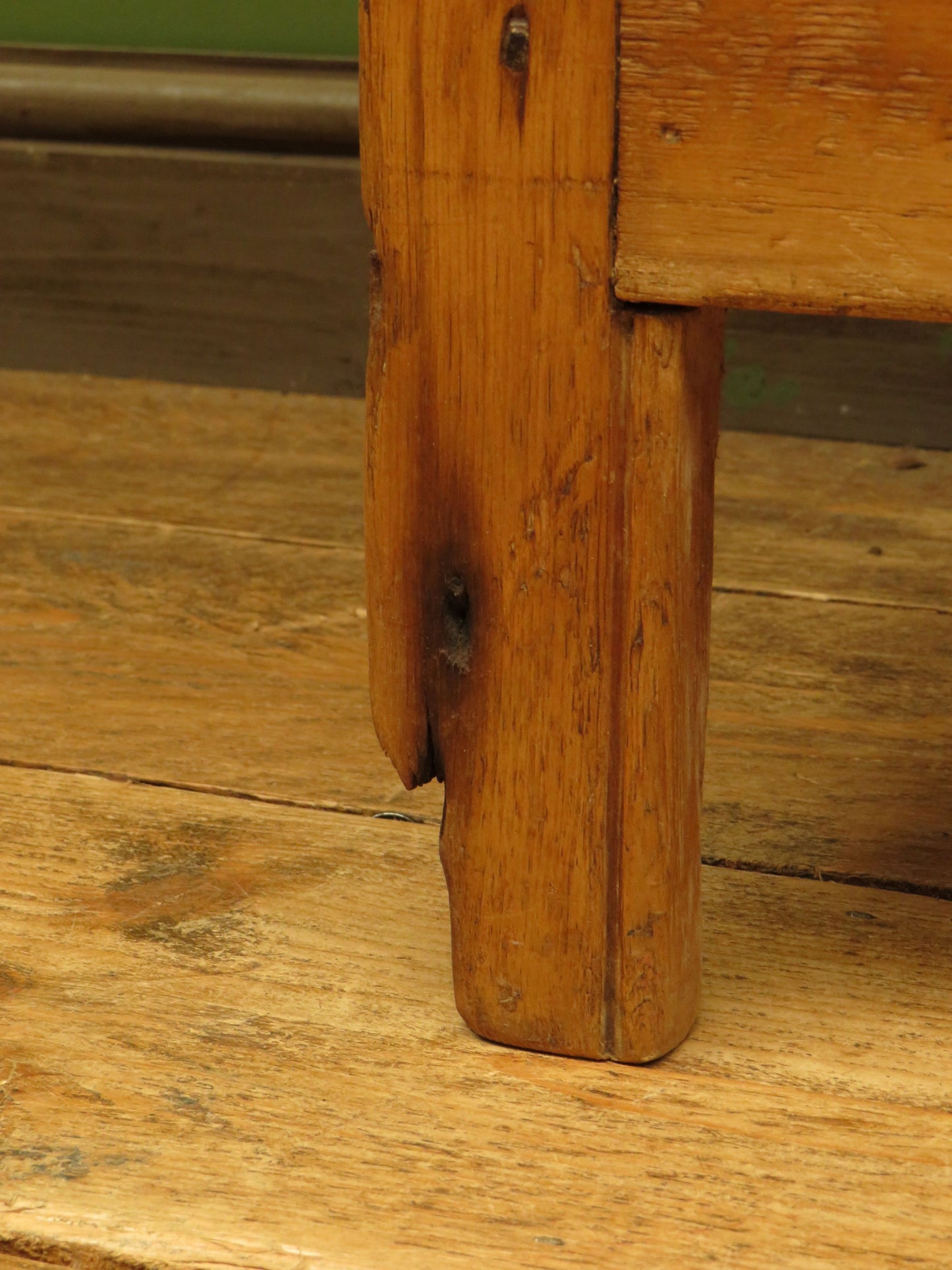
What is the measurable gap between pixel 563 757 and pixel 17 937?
0.33m

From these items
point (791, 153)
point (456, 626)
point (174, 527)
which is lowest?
point (174, 527)

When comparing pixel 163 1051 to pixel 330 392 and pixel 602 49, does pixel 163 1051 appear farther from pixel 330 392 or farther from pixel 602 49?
pixel 330 392

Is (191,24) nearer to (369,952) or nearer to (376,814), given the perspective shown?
(376,814)

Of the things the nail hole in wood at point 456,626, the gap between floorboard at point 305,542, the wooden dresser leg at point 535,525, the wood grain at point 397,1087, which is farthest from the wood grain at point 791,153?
the gap between floorboard at point 305,542

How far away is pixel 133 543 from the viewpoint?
1448 millimetres

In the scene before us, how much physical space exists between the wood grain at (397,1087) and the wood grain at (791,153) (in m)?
0.34

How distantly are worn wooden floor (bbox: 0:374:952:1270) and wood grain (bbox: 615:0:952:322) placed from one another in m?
0.35

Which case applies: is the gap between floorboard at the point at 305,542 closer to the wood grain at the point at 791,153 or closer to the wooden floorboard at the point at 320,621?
the wooden floorboard at the point at 320,621

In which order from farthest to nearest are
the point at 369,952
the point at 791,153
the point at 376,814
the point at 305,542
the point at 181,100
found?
the point at 181,100, the point at 305,542, the point at 376,814, the point at 369,952, the point at 791,153

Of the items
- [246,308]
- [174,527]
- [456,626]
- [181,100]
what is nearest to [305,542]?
[174,527]

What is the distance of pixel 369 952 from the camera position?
86 cm

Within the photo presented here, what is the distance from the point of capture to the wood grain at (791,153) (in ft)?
1.92

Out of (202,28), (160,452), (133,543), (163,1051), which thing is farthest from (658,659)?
(202,28)

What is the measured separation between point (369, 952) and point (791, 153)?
452 mm
